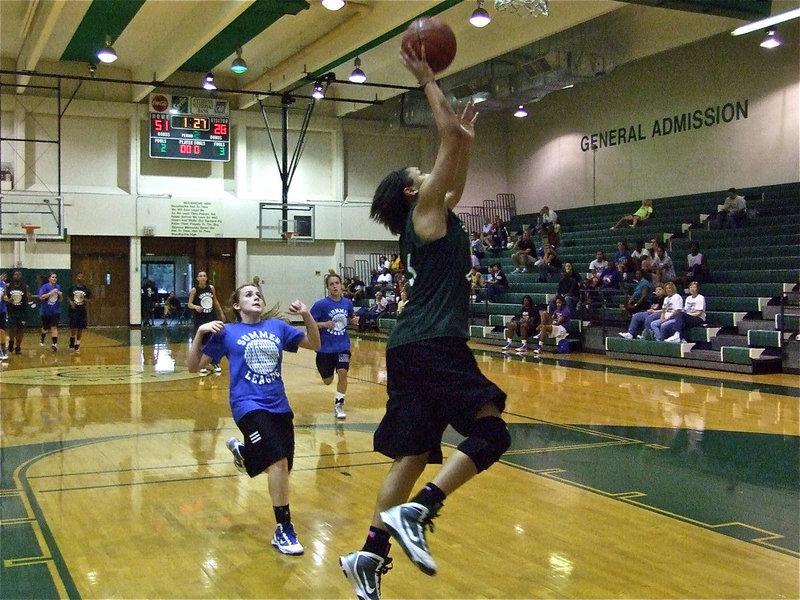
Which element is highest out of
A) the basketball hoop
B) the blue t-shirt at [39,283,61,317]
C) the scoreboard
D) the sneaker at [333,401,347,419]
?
the scoreboard

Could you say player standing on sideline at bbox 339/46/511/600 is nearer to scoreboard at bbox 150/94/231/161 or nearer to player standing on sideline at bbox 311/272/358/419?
player standing on sideline at bbox 311/272/358/419

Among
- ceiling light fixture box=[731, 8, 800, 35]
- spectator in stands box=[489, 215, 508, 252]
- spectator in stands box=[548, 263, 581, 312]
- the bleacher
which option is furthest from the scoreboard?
ceiling light fixture box=[731, 8, 800, 35]

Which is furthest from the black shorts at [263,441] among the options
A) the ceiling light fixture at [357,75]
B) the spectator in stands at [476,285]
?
the spectator in stands at [476,285]

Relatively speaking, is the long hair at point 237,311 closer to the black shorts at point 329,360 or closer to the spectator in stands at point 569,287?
the black shorts at point 329,360

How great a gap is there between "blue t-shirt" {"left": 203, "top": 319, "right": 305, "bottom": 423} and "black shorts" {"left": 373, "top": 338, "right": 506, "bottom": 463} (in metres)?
1.42

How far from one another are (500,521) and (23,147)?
69.5ft

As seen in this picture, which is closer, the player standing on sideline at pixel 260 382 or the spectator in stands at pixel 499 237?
the player standing on sideline at pixel 260 382

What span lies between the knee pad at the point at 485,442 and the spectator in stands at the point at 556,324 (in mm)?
12560

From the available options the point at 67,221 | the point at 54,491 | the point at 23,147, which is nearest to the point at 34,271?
the point at 67,221

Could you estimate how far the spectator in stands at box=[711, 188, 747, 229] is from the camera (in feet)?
54.6

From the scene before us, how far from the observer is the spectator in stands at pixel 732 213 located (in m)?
16.6

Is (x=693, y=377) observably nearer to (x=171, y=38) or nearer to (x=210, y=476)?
(x=210, y=476)

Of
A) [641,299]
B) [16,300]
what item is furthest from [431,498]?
[16,300]

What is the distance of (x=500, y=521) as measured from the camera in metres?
4.50
